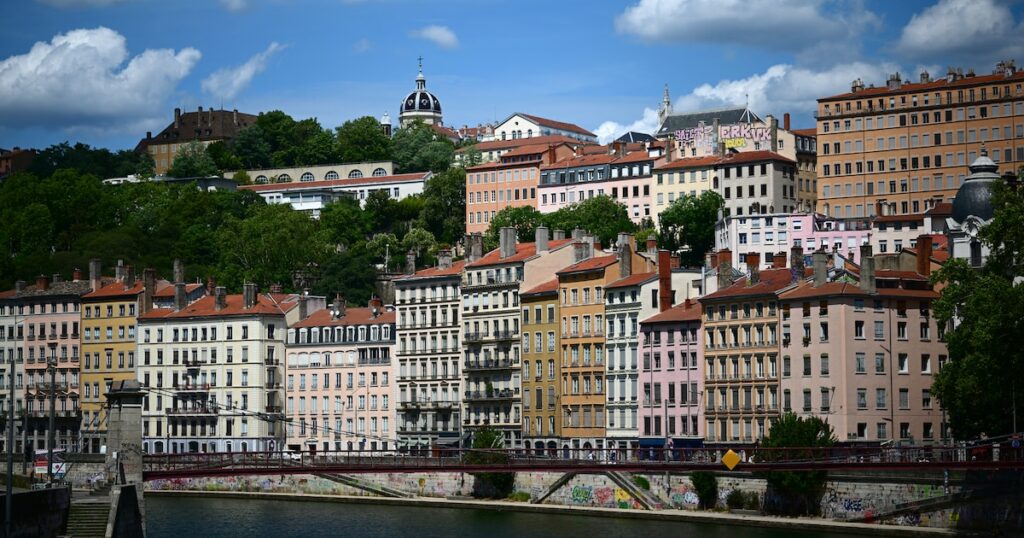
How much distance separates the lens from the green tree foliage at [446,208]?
147875 millimetres

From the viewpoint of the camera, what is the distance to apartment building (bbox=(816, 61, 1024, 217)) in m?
126

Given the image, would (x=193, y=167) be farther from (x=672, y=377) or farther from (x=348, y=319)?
(x=672, y=377)

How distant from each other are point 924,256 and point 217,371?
42996 mm

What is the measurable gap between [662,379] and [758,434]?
705 centimetres

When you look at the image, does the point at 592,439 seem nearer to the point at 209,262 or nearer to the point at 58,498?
the point at 58,498

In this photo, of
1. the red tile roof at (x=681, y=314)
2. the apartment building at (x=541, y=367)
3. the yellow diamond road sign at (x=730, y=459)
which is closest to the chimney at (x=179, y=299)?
the apartment building at (x=541, y=367)

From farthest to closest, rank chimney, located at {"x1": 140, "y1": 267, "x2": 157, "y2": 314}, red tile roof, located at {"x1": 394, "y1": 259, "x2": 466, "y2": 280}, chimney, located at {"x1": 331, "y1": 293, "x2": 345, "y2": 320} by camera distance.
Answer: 1. chimney, located at {"x1": 140, "y1": 267, "x2": 157, "y2": 314}
2. chimney, located at {"x1": 331, "y1": 293, "x2": 345, "y2": 320}
3. red tile roof, located at {"x1": 394, "y1": 259, "x2": 466, "y2": 280}

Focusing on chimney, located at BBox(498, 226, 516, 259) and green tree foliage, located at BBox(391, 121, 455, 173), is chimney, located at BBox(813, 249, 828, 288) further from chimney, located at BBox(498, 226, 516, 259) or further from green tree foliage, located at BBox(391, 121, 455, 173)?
green tree foliage, located at BBox(391, 121, 455, 173)

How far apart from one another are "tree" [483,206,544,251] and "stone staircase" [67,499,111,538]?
2938 inches

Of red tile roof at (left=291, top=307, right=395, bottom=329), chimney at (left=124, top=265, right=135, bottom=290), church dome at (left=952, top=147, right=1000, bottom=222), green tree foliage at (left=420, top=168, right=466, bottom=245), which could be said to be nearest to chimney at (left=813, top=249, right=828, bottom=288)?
church dome at (left=952, top=147, right=1000, bottom=222)

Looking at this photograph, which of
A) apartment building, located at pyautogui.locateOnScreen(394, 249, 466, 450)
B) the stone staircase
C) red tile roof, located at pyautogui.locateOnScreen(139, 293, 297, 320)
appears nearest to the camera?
the stone staircase

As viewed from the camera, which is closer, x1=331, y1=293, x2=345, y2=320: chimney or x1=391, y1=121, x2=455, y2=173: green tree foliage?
x1=331, y1=293, x2=345, y2=320: chimney

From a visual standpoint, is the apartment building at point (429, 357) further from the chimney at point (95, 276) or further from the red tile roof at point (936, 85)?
the red tile roof at point (936, 85)

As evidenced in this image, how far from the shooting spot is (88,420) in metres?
112
